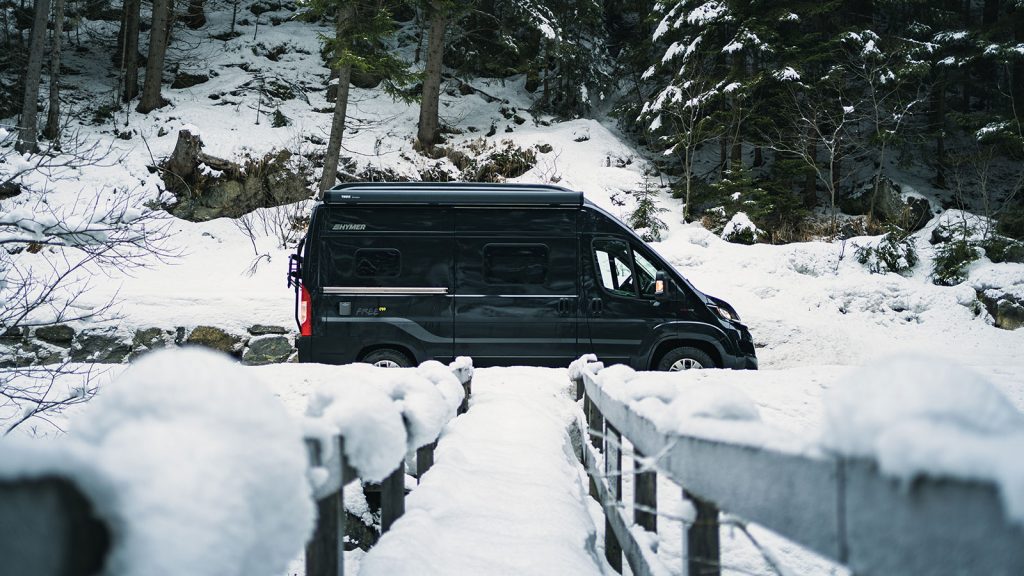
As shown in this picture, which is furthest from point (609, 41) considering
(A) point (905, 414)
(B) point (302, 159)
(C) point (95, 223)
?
(A) point (905, 414)

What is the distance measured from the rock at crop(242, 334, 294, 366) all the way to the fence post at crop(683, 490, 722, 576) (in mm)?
8217

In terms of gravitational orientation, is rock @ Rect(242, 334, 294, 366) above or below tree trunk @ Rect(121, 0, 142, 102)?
below

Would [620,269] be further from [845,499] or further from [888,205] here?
[888,205]

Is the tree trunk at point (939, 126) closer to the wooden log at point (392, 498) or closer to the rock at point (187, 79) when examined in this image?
the wooden log at point (392, 498)

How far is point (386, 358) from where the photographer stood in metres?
6.75

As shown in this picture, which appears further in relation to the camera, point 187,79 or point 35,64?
point 187,79

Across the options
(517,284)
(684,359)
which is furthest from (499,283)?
(684,359)

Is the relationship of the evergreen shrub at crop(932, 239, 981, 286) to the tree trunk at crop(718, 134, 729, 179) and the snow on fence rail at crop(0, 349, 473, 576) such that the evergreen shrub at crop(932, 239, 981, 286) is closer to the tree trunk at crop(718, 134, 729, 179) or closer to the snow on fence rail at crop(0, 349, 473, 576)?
the tree trunk at crop(718, 134, 729, 179)

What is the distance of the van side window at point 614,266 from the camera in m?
6.92

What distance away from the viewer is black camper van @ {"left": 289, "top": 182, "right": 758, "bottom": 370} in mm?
6723

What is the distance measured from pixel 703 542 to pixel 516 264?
218 inches

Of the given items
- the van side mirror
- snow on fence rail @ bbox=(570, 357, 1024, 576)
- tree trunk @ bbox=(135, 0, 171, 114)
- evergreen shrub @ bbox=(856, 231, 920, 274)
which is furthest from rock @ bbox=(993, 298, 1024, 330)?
tree trunk @ bbox=(135, 0, 171, 114)

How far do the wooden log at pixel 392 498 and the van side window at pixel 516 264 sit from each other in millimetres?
4709

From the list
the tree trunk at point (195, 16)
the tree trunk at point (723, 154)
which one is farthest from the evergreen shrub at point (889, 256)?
the tree trunk at point (195, 16)
